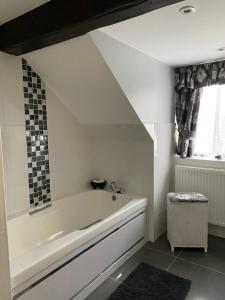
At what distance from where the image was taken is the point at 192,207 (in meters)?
2.52

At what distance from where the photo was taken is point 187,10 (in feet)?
4.86

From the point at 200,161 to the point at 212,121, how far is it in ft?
1.79

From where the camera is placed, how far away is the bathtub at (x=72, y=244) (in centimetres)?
150

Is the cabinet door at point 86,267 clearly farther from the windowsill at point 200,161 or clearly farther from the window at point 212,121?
the window at point 212,121

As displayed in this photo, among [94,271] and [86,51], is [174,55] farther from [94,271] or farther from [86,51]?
[94,271]

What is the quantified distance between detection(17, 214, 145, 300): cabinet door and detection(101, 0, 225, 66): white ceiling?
179cm

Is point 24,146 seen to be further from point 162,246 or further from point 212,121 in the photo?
point 212,121

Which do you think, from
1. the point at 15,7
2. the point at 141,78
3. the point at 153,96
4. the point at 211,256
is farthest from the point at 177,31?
the point at 211,256

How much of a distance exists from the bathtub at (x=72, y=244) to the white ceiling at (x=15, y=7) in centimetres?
165

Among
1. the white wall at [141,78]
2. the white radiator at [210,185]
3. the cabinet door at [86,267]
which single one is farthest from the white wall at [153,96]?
the cabinet door at [86,267]

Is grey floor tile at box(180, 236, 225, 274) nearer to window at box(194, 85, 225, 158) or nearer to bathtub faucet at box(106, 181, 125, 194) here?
bathtub faucet at box(106, 181, 125, 194)

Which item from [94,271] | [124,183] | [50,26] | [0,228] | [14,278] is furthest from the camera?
[124,183]

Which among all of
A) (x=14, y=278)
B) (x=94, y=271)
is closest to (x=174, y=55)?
(x=94, y=271)

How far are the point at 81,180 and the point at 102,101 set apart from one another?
3.88 feet
